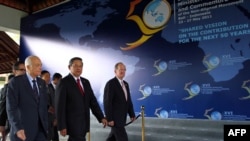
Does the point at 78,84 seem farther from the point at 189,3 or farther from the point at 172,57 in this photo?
the point at 189,3

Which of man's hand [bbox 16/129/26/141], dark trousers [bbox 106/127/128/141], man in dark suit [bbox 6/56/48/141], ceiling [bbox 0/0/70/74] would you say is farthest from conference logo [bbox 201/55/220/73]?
ceiling [bbox 0/0/70/74]

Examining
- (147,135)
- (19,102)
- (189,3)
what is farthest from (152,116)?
(19,102)

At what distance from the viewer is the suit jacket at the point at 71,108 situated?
3.46 meters

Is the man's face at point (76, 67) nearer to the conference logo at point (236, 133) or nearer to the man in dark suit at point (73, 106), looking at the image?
the man in dark suit at point (73, 106)

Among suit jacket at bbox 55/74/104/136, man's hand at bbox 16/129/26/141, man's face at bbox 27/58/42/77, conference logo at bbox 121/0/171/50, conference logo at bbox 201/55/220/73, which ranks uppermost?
conference logo at bbox 121/0/171/50

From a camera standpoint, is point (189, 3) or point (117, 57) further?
point (117, 57)

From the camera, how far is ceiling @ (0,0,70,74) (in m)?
8.32

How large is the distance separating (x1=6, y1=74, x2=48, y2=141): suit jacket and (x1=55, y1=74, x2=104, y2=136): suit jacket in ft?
1.06

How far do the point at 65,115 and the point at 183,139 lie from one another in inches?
96.7

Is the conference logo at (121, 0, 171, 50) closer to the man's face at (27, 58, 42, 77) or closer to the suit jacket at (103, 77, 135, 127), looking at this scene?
the suit jacket at (103, 77, 135, 127)

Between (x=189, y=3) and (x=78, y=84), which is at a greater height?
(x=189, y=3)

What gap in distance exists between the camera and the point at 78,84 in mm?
3688

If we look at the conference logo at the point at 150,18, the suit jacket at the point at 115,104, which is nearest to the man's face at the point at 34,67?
the suit jacket at the point at 115,104

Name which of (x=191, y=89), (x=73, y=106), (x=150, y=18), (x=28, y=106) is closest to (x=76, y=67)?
(x=73, y=106)
